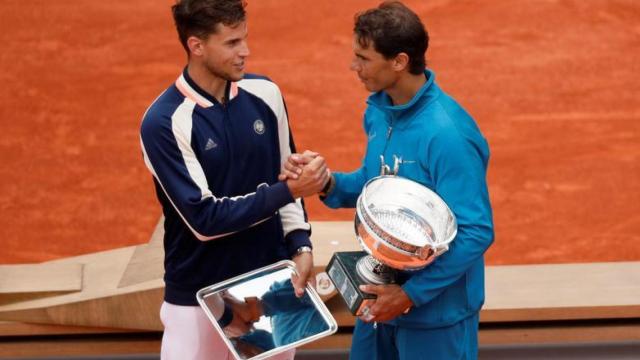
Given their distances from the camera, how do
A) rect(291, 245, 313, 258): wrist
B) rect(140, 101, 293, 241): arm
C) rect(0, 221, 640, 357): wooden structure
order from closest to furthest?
rect(140, 101, 293, 241): arm → rect(291, 245, 313, 258): wrist → rect(0, 221, 640, 357): wooden structure

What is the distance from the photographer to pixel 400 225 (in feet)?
10.3

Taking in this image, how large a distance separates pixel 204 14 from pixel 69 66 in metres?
4.81

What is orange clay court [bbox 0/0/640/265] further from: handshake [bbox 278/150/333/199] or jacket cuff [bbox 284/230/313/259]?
handshake [bbox 278/150/333/199]

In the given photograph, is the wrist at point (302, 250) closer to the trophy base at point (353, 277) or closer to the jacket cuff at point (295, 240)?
the jacket cuff at point (295, 240)

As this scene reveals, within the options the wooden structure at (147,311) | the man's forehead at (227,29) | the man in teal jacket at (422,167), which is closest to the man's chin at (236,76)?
the man's forehead at (227,29)

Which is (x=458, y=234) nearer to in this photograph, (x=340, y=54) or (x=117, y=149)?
(x=117, y=149)

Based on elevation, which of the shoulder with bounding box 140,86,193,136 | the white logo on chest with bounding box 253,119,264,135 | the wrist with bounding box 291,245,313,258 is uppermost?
the shoulder with bounding box 140,86,193,136

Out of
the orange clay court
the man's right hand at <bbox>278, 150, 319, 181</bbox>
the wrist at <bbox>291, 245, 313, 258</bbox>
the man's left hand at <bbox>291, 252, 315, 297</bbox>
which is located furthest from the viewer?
the orange clay court

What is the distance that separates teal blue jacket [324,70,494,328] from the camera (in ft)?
10.8

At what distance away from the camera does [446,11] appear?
27.8 feet

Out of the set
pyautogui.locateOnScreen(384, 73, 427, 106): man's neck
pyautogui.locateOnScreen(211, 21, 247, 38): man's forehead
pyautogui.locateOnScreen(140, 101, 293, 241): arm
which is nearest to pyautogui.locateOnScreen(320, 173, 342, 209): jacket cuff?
pyautogui.locateOnScreen(140, 101, 293, 241): arm

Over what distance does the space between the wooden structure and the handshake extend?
1111 millimetres

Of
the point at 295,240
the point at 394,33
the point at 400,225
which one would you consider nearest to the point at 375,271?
the point at 400,225

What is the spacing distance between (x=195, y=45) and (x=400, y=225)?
96 centimetres
